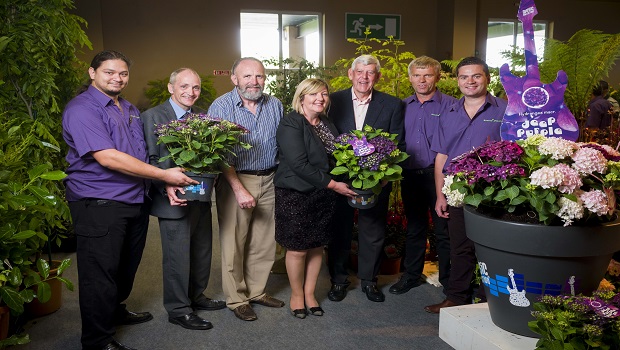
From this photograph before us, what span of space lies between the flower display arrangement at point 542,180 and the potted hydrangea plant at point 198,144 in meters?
1.20

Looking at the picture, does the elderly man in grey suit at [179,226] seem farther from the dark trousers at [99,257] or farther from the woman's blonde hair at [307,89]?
the woman's blonde hair at [307,89]

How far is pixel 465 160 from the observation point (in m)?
2.41

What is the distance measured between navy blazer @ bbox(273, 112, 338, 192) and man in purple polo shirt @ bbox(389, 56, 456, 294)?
73cm

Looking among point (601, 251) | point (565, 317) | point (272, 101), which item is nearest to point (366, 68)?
point (272, 101)

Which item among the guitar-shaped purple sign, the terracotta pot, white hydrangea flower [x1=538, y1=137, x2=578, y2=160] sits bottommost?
the terracotta pot

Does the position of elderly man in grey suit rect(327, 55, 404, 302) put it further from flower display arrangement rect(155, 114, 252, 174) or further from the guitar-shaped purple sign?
flower display arrangement rect(155, 114, 252, 174)

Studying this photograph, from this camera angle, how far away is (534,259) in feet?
7.34

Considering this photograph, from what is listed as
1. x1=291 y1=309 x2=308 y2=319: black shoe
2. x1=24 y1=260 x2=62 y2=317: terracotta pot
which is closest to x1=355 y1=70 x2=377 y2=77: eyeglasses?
x1=291 y1=309 x2=308 y2=319: black shoe

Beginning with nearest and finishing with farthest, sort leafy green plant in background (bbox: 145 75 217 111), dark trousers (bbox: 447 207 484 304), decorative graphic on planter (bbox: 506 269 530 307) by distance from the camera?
decorative graphic on planter (bbox: 506 269 530 307) → dark trousers (bbox: 447 207 484 304) → leafy green plant in background (bbox: 145 75 217 111)

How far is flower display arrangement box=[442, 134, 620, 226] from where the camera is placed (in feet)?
6.91

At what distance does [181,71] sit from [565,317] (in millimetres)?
2333

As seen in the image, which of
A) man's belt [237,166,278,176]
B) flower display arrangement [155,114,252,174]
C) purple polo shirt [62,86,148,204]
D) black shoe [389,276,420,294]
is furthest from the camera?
black shoe [389,276,420,294]

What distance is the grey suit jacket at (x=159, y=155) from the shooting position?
9.96ft

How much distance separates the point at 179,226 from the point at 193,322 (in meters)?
0.58
